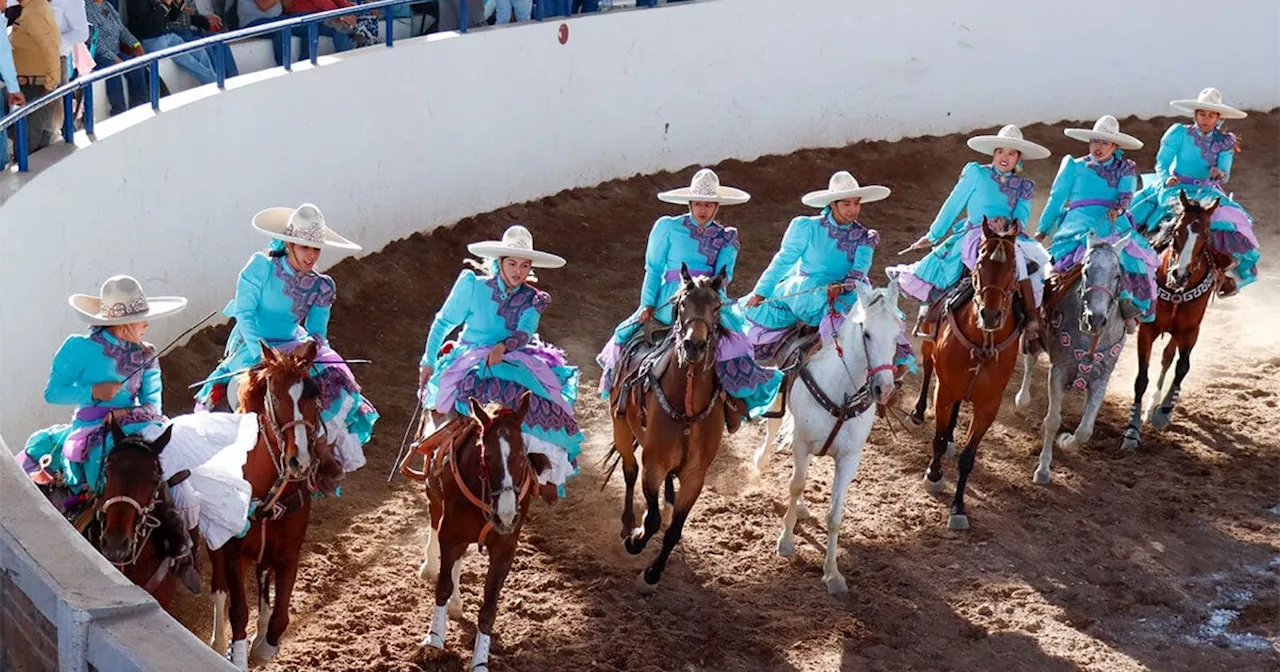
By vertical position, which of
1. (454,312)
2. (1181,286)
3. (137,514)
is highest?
(454,312)

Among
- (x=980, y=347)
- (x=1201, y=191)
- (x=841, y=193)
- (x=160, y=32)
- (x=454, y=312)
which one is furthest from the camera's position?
(x=1201, y=191)

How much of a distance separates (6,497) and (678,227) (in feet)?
17.2

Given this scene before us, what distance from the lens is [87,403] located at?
711cm

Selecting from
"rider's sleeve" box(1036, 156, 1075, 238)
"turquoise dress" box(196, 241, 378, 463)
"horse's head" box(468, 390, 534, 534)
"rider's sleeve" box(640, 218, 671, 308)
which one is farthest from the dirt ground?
"rider's sleeve" box(1036, 156, 1075, 238)

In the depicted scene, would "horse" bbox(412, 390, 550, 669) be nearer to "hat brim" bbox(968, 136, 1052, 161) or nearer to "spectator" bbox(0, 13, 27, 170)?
"spectator" bbox(0, 13, 27, 170)

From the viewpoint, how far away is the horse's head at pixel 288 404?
7.42m

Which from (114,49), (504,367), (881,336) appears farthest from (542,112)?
(504,367)

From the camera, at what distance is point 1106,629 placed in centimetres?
967

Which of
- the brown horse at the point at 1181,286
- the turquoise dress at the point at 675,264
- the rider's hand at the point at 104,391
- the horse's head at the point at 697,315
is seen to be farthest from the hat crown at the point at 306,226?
the brown horse at the point at 1181,286

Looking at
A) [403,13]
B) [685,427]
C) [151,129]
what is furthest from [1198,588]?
[403,13]

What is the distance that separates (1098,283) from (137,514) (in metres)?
7.63

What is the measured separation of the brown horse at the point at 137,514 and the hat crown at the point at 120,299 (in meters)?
0.59

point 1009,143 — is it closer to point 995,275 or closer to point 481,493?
point 995,275

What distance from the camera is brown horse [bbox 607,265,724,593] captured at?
9.08m
